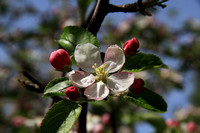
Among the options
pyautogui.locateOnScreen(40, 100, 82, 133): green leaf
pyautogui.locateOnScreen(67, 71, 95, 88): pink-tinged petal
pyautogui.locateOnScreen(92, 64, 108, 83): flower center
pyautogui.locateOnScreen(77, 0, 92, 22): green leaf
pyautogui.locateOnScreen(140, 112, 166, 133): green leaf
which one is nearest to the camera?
pyautogui.locateOnScreen(40, 100, 82, 133): green leaf

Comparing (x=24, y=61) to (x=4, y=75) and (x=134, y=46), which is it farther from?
(x=134, y=46)

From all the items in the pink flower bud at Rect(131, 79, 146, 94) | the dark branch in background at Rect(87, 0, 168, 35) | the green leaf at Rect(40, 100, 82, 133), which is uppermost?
the dark branch in background at Rect(87, 0, 168, 35)

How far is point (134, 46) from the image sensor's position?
2.97ft

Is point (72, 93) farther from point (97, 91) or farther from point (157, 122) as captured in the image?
point (157, 122)

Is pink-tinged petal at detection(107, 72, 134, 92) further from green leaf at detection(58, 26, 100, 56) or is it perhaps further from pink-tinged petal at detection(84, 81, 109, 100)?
green leaf at detection(58, 26, 100, 56)

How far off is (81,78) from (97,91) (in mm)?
88

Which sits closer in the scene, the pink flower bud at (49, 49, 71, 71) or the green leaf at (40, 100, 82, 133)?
the green leaf at (40, 100, 82, 133)

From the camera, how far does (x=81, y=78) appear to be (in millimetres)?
906

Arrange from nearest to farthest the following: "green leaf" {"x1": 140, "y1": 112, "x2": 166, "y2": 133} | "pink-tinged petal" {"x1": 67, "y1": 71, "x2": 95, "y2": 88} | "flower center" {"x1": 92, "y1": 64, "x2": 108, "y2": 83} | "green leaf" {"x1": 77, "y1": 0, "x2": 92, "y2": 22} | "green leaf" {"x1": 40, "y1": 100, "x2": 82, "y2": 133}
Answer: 1. "green leaf" {"x1": 40, "y1": 100, "x2": 82, "y2": 133}
2. "pink-tinged petal" {"x1": 67, "y1": 71, "x2": 95, "y2": 88}
3. "flower center" {"x1": 92, "y1": 64, "x2": 108, "y2": 83}
4. "green leaf" {"x1": 77, "y1": 0, "x2": 92, "y2": 22}
5. "green leaf" {"x1": 140, "y1": 112, "x2": 166, "y2": 133}

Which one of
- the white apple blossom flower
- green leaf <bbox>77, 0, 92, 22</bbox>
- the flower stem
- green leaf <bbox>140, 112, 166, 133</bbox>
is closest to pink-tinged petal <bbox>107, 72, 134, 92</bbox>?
the white apple blossom flower

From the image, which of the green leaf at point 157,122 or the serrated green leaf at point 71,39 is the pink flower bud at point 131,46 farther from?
the green leaf at point 157,122

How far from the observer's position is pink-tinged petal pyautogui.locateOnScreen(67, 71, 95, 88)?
856mm

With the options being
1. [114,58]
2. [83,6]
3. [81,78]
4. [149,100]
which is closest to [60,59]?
[81,78]

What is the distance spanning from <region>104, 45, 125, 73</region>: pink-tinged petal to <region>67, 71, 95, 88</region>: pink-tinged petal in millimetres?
92
